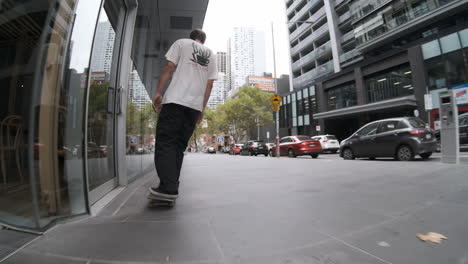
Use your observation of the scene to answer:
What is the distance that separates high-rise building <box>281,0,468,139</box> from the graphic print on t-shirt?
16.5 metres

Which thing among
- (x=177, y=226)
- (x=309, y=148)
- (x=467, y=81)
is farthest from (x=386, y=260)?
(x=467, y=81)

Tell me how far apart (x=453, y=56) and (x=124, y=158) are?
23.3 metres

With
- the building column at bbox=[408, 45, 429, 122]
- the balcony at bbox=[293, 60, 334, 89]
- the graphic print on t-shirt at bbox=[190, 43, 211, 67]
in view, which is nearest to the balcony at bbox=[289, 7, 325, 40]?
the balcony at bbox=[293, 60, 334, 89]

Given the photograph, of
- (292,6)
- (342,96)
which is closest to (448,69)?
(342,96)

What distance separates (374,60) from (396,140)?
18.7m

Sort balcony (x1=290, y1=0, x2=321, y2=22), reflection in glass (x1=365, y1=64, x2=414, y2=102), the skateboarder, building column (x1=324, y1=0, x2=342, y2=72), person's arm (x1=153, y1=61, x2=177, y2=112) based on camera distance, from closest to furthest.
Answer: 1. the skateboarder
2. person's arm (x1=153, y1=61, x2=177, y2=112)
3. reflection in glass (x1=365, y1=64, x2=414, y2=102)
4. building column (x1=324, y1=0, x2=342, y2=72)
5. balcony (x1=290, y1=0, x2=321, y2=22)

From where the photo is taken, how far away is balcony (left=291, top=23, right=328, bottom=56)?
1320 inches

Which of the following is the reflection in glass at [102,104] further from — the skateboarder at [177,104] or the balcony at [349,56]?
the balcony at [349,56]

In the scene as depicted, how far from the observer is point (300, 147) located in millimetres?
12672

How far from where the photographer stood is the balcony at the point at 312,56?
32.8m

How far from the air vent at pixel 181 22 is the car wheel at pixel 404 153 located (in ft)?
24.0

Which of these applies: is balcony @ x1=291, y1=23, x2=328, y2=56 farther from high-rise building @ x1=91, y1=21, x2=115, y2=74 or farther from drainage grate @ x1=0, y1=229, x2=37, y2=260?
drainage grate @ x1=0, y1=229, x2=37, y2=260

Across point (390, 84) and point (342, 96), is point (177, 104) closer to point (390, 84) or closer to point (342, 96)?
point (390, 84)

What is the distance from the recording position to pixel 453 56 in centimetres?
1669
